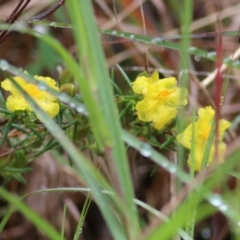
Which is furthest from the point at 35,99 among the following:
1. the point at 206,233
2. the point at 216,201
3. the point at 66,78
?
the point at 206,233

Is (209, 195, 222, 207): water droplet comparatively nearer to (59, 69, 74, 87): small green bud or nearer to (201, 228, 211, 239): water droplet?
(59, 69, 74, 87): small green bud

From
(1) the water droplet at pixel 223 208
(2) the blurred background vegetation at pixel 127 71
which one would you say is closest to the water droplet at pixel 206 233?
(2) the blurred background vegetation at pixel 127 71

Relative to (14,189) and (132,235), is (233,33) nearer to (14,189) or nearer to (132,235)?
(132,235)

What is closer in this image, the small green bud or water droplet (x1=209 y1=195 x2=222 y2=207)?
water droplet (x1=209 y1=195 x2=222 y2=207)

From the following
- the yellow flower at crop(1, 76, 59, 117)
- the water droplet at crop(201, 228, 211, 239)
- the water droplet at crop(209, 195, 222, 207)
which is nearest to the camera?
the water droplet at crop(209, 195, 222, 207)

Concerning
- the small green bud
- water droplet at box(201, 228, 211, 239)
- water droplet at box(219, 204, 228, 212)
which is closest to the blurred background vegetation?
water droplet at box(201, 228, 211, 239)

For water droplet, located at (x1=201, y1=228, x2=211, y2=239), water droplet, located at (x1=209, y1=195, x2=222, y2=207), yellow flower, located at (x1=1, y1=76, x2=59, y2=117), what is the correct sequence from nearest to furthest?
water droplet, located at (x1=209, y1=195, x2=222, y2=207) < yellow flower, located at (x1=1, y1=76, x2=59, y2=117) < water droplet, located at (x1=201, y1=228, x2=211, y2=239)

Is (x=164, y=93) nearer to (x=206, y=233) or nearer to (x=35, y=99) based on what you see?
(x=35, y=99)

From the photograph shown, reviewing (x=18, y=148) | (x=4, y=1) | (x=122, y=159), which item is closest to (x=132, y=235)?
(x=122, y=159)
